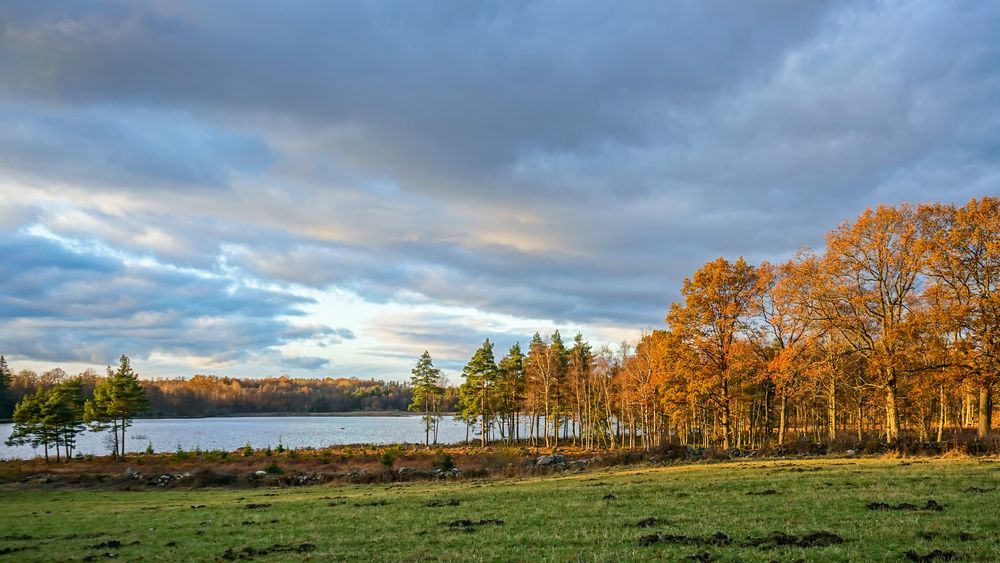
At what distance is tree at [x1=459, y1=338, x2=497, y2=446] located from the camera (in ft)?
282

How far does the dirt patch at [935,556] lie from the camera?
9.80 m

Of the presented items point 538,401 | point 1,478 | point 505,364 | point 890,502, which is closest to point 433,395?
point 505,364

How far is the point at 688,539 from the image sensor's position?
41.8 ft

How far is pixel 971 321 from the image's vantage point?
33.9 m

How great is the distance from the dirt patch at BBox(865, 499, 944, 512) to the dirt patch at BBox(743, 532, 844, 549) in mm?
4417

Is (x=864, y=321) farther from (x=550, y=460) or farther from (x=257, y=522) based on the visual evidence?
(x=257, y=522)

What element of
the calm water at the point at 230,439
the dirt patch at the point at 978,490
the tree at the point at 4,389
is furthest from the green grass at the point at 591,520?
the tree at the point at 4,389

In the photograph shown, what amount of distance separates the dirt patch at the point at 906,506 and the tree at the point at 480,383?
71492 millimetres

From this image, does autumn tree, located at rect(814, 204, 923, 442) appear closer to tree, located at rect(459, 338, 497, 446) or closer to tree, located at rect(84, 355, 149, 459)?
tree, located at rect(459, 338, 497, 446)

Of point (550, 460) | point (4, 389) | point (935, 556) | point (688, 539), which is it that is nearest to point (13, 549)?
point (688, 539)

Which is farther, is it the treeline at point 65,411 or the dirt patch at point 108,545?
the treeline at point 65,411

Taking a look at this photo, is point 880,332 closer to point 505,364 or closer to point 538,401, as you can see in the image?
point 538,401

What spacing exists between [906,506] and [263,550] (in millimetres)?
16368

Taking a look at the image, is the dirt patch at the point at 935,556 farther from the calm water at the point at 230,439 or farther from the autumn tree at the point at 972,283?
the calm water at the point at 230,439
